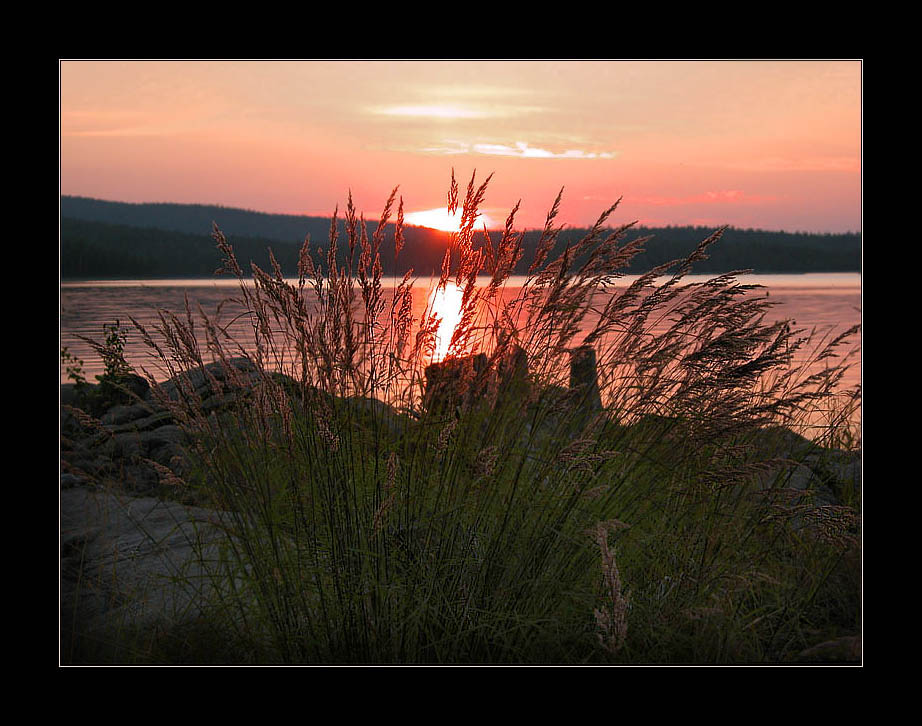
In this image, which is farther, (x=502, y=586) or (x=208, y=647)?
(x=208, y=647)

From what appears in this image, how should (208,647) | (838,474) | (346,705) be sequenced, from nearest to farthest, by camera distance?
(346,705), (208,647), (838,474)

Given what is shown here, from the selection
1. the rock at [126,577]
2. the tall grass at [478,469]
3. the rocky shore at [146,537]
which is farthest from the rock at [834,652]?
the rock at [126,577]

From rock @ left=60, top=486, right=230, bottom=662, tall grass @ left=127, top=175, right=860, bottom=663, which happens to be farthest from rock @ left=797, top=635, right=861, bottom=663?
rock @ left=60, top=486, right=230, bottom=662

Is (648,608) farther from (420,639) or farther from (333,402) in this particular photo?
(333,402)

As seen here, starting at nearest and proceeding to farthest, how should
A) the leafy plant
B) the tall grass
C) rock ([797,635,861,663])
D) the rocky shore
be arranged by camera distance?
the tall grass → rock ([797,635,861,663]) → the rocky shore → the leafy plant

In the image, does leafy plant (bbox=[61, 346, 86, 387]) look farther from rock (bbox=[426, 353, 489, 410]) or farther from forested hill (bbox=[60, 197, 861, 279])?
rock (bbox=[426, 353, 489, 410])

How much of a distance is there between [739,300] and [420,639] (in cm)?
185

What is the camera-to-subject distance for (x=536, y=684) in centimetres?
257

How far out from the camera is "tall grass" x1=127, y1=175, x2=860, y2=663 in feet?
8.82

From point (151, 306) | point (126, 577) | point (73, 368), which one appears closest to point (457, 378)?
point (151, 306)
